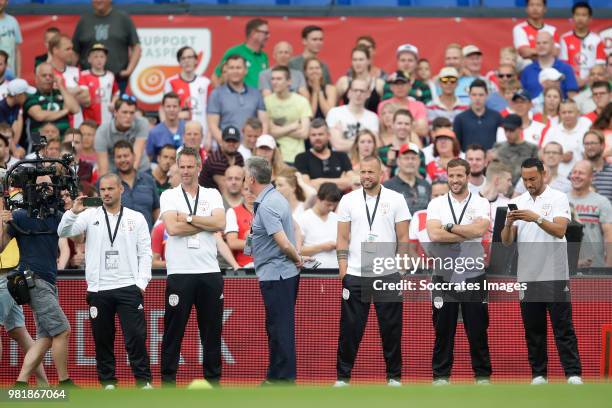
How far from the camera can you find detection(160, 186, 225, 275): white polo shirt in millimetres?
12203

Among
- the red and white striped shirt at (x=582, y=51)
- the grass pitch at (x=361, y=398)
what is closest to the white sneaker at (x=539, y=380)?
the grass pitch at (x=361, y=398)

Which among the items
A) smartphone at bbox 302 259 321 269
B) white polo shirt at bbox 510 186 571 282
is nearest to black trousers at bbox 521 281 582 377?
white polo shirt at bbox 510 186 571 282

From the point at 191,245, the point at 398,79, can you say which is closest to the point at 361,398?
the point at 191,245

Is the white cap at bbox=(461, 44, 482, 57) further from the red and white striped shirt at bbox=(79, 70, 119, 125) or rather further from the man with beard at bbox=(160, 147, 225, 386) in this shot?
the man with beard at bbox=(160, 147, 225, 386)

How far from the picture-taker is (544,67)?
59.7 feet

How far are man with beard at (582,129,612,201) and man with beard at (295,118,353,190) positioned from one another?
290cm

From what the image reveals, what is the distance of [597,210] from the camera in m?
14.3

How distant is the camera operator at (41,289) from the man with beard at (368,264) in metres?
2.69

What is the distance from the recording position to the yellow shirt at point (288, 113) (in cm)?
1645

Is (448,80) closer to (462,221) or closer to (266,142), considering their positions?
(266,142)

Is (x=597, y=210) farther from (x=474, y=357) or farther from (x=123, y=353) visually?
(x=123, y=353)

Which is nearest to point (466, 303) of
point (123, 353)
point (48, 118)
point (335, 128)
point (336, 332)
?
point (336, 332)

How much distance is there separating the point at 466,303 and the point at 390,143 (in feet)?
13.5

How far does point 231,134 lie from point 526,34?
548cm
